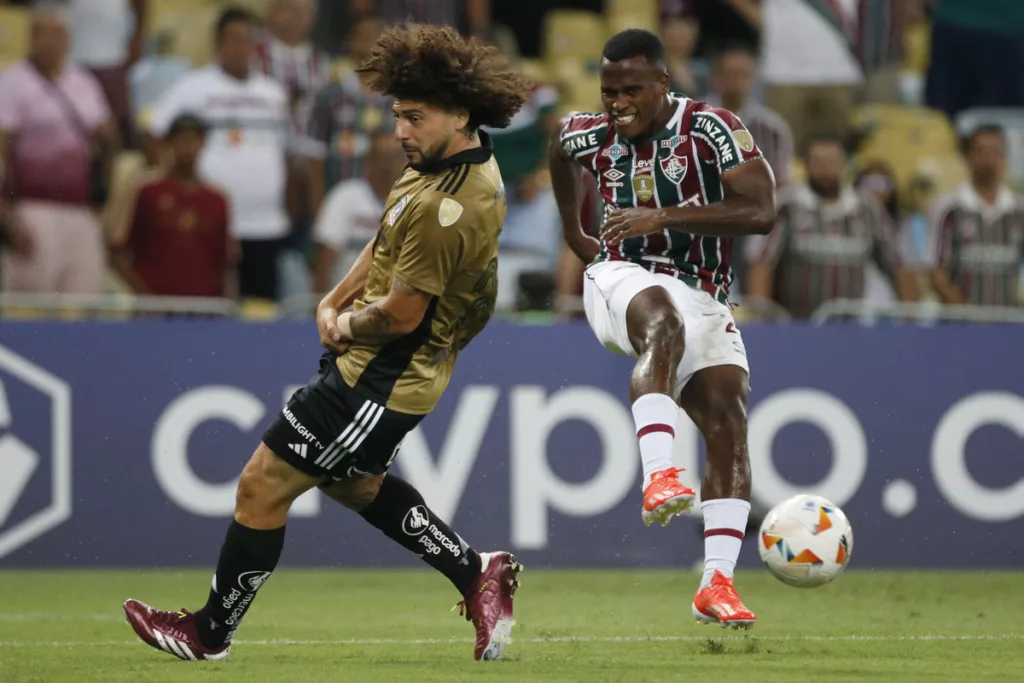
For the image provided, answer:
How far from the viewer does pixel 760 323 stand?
10672mm

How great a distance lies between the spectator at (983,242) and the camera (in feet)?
39.8

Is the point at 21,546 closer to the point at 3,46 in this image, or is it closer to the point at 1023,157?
the point at 3,46

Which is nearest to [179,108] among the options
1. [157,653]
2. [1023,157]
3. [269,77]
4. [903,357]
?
[269,77]

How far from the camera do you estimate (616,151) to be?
281 inches

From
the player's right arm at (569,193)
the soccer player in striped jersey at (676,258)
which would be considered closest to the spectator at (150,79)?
the player's right arm at (569,193)

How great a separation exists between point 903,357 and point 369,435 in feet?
18.3

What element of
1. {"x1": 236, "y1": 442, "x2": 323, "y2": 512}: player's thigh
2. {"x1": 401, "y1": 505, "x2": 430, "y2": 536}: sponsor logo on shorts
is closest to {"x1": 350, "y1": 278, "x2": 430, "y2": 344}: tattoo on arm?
{"x1": 236, "y1": 442, "x2": 323, "y2": 512}: player's thigh

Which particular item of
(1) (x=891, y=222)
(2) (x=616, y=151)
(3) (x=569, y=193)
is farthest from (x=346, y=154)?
(2) (x=616, y=151)

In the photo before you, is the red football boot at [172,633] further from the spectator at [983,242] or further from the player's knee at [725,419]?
the spectator at [983,242]

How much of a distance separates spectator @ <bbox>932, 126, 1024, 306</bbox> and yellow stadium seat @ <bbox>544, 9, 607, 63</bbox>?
4.25 meters

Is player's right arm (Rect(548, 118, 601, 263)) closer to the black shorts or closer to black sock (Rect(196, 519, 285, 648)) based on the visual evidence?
the black shorts

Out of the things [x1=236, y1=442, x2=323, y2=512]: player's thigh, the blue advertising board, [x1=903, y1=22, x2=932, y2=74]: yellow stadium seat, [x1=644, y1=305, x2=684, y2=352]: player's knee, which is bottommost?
the blue advertising board

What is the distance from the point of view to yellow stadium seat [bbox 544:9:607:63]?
603 inches

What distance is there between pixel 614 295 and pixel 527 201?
569 cm
